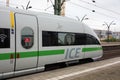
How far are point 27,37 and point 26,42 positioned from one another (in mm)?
202

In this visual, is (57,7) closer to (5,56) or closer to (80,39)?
(80,39)

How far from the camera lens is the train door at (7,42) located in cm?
769

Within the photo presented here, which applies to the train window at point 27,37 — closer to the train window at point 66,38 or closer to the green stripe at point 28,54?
the green stripe at point 28,54

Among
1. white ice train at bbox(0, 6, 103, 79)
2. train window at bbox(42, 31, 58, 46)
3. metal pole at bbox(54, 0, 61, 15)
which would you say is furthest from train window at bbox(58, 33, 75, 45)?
metal pole at bbox(54, 0, 61, 15)

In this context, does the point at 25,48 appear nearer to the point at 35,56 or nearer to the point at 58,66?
the point at 35,56

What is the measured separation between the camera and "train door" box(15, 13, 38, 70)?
27.0 ft

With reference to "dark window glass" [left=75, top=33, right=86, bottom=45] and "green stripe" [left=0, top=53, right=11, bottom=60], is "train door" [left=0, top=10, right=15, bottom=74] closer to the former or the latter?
"green stripe" [left=0, top=53, right=11, bottom=60]

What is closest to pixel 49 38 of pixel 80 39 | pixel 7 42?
pixel 7 42

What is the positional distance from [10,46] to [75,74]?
2.72 metres

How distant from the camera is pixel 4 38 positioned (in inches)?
306

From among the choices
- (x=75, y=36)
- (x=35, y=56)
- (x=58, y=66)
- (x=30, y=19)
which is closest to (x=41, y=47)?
(x=35, y=56)

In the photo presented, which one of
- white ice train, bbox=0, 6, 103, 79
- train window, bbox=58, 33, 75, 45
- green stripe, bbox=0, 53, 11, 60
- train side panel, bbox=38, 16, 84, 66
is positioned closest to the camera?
green stripe, bbox=0, 53, 11, 60

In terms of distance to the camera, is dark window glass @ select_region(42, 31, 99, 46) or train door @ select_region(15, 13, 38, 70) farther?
dark window glass @ select_region(42, 31, 99, 46)

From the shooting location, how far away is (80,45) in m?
11.7
